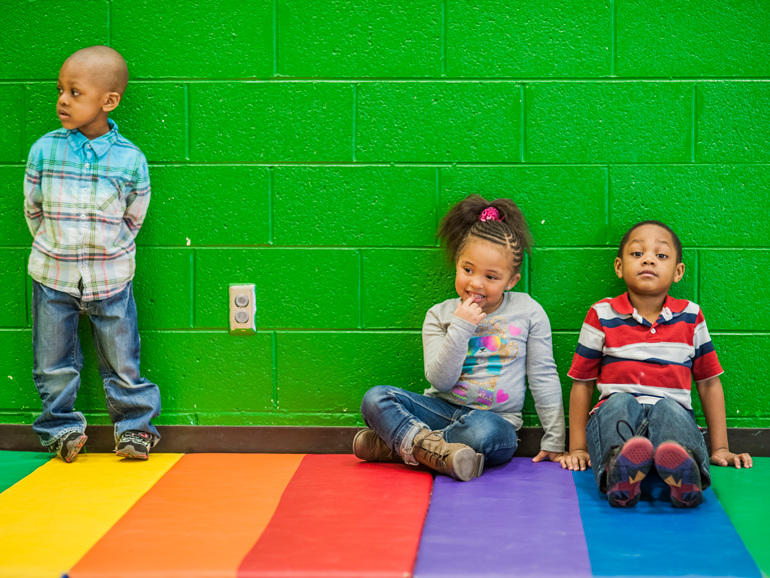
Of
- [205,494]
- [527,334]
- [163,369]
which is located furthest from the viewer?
Answer: [163,369]

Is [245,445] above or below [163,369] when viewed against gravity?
below

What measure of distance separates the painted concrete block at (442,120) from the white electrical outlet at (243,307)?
70 centimetres

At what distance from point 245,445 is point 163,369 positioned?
0.41 meters

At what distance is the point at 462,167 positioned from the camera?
2520mm

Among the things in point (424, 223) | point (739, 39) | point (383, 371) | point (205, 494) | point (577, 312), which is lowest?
point (205, 494)

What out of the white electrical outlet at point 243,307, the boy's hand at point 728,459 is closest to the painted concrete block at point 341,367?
the white electrical outlet at point 243,307

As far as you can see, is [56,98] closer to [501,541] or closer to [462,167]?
[462,167]

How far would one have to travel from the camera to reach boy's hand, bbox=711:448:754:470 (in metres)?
2.31

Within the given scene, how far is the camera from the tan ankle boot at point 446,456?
2.17 meters

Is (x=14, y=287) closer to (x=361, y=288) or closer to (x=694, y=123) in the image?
Answer: (x=361, y=288)

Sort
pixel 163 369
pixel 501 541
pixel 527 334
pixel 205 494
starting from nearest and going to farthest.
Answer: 1. pixel 501 541
2. pixel 205 494
3. pixel 527 334
4. pixel 163 369

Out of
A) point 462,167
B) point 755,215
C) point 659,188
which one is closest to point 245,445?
point 462,167

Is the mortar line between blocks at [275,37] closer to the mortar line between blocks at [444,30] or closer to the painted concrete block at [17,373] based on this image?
the mortar line between blocks at [444,30]

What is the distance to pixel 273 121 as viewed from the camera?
254 cm
